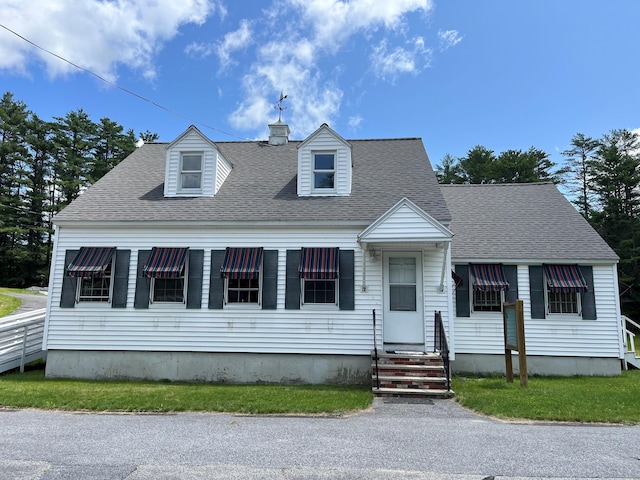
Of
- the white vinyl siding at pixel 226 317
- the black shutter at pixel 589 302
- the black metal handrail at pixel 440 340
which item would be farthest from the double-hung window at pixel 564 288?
the black metal handrail at pixel 440 340

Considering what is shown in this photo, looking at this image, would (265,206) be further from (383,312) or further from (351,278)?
(383,312)

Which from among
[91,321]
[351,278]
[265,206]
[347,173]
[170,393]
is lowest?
[170,393]

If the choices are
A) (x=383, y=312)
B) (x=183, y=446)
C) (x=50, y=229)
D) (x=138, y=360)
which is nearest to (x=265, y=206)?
(x=383, y=312)

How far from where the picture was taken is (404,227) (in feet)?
32.4

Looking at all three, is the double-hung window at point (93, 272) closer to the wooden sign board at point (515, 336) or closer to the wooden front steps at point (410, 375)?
the wooden front steps at point (410, 375)

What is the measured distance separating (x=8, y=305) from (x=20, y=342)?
11295mm

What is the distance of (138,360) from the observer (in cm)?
1079

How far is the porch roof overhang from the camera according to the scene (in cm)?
978

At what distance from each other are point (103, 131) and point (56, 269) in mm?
37194

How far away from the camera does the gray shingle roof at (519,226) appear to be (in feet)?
39.0

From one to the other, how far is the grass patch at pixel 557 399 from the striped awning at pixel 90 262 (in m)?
9.15

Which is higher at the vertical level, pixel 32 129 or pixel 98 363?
pixel 32 129

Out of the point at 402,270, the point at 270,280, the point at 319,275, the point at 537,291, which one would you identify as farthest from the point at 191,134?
the point at 537,291

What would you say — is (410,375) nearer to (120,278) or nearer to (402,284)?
(402,284)
